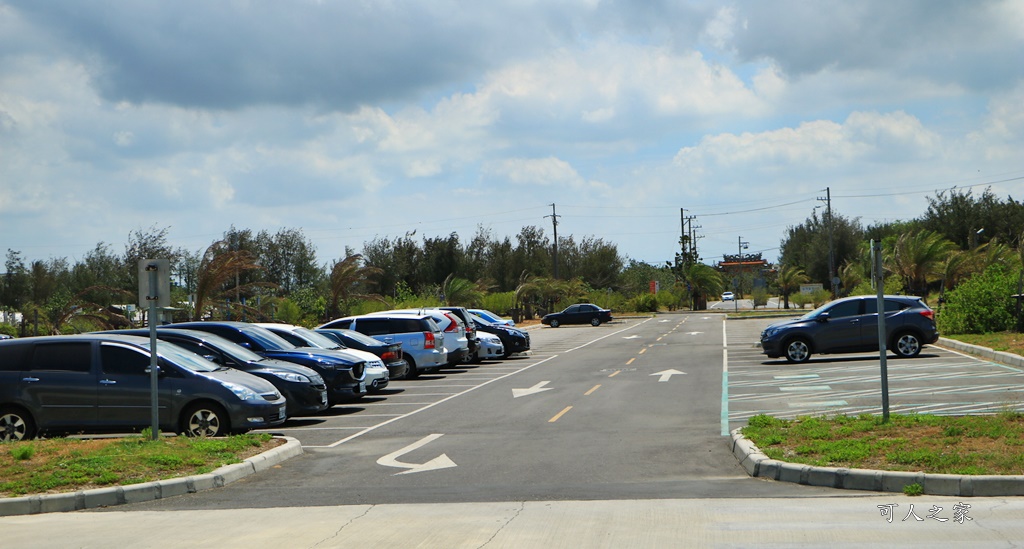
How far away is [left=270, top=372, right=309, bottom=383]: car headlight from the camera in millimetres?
15992

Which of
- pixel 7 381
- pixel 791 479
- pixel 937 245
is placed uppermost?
pixel 937 245

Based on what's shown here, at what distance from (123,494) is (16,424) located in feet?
17.7

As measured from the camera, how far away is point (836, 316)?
82.1 feet

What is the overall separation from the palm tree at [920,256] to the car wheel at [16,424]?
3959cm

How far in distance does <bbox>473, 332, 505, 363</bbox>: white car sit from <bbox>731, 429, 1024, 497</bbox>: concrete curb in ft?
64.4

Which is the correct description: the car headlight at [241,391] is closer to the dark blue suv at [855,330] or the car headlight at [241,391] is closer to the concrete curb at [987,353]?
the dark blue suv at [855,330]

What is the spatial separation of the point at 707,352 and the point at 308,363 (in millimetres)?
16480

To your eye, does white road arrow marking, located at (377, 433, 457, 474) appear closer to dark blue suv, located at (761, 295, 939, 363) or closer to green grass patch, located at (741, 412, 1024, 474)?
green grass patch, located at (741, 412, 1024, 474)

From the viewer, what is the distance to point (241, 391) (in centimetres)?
1412

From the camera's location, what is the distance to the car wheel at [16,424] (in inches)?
562

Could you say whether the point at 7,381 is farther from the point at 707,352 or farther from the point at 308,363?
the point at 707,352

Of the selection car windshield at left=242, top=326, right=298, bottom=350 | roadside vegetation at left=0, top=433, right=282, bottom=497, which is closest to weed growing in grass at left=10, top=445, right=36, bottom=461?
roadside vegetation at left=0, top=433, right=282, bottom=497

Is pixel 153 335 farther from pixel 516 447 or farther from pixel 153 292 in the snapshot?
pixel 516 447

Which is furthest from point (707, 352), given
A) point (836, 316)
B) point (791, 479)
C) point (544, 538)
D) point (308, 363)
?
point (544, 538)
